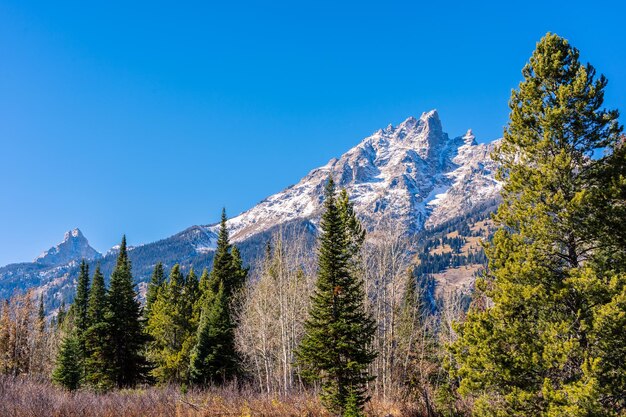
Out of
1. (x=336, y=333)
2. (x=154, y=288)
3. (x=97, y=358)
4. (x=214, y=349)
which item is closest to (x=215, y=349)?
(x=214, y=349)

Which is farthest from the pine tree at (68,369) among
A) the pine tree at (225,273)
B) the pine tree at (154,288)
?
the pine tree at (154,288)

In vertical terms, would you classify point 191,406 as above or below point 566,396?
below

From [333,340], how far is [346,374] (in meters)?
1.64

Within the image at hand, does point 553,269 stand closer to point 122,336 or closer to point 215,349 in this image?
point 215,349

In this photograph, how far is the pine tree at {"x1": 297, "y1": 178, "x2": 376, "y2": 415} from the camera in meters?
19.0

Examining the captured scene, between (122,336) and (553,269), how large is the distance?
36.5 metres

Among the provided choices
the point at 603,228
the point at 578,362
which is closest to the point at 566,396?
the point at 578,362

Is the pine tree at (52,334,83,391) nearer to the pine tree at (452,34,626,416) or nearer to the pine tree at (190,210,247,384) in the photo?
the pine tree at (190,210,247,384)

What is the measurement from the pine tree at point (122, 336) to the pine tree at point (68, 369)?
463 cm

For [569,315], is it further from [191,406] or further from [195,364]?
[195,364]

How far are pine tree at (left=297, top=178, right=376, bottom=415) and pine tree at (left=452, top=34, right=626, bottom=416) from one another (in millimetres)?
7633

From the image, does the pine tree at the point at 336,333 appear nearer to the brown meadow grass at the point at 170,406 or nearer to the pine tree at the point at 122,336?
the brown meadow grass at the point at 170,406

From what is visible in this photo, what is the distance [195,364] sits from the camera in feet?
105

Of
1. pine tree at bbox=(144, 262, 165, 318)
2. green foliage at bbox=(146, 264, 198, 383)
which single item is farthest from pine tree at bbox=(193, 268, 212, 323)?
pine tree at bbox=(144, 262, 165, 318)
